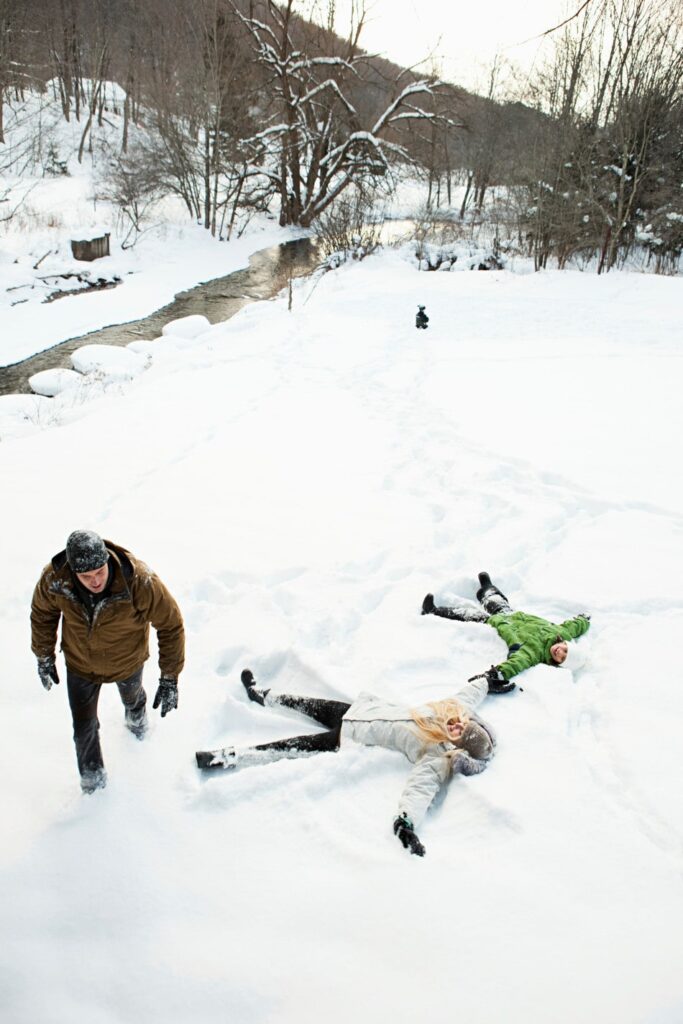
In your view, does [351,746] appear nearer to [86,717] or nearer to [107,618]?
[86,717]

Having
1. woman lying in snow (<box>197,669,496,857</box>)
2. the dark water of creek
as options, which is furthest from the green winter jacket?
the dark water of creek

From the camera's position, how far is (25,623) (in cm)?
464

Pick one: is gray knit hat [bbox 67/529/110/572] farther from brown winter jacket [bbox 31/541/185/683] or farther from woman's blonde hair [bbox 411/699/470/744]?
woman's blonde hair [bbox 411/699/470/744]

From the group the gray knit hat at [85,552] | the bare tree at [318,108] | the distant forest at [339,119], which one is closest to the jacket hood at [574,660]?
the gray knit hat at [85,552]

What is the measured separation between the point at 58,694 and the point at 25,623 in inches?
36.6

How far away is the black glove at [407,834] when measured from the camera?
2924 mm

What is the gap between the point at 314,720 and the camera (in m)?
3.81

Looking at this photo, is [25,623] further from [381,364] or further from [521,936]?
[381,364]

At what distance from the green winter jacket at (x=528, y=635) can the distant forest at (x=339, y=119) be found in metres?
17.5

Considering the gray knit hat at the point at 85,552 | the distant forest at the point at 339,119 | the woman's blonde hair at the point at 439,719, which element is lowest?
the woman's blonde hair at the point at 439,719

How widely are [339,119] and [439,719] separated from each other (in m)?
30.0

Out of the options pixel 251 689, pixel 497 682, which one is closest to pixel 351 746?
pixel 251 689

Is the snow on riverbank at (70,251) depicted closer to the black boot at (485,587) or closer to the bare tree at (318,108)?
the bare tree at (318,108)

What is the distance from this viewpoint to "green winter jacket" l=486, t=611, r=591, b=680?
4.14m
